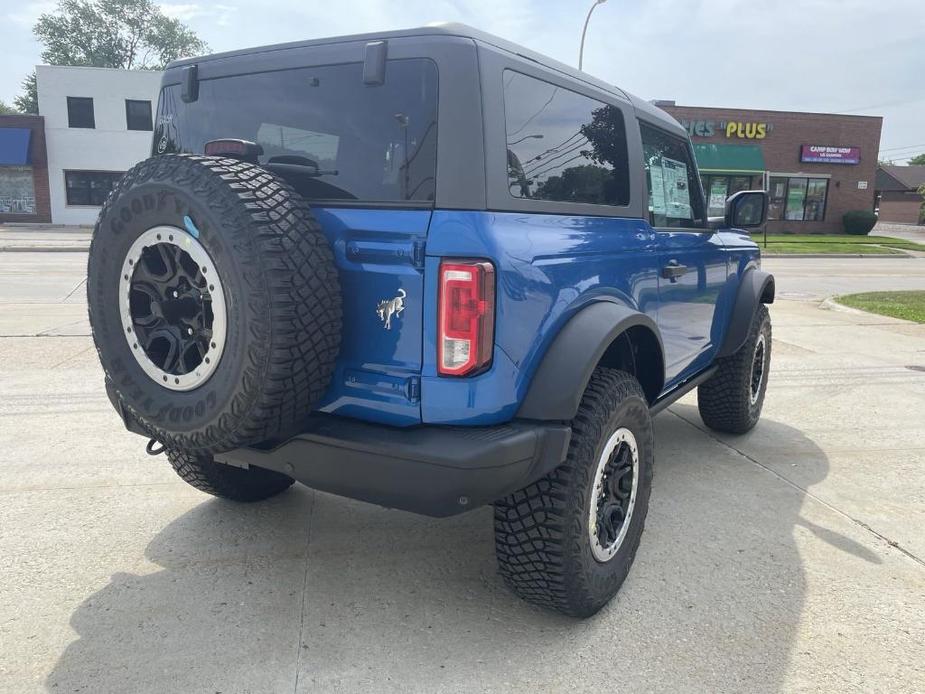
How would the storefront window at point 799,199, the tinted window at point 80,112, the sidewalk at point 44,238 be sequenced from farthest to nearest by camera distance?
1. the storefront window at point 799,199
2. the tinted window at point 80,112
3. the sidewalk at point 44,238

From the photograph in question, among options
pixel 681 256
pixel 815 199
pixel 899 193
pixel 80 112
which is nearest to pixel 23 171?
pixel 80 112

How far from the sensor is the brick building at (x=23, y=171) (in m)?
30.0

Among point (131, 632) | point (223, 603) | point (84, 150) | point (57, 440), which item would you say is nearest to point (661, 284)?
point (223, 603)

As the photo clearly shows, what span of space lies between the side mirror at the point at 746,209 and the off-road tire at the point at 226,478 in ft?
10.0

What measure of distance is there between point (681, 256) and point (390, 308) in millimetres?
1882

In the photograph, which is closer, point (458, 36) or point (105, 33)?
point (458, 36)

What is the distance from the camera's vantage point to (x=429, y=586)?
9.33 feet

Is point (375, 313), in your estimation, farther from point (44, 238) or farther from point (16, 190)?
point (16, 190)

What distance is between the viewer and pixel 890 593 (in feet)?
9.29

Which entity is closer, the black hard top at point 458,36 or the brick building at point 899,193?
the black hard top at point 458,36

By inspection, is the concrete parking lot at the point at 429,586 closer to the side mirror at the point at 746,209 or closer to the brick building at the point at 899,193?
the side mirror at the point at 746,209

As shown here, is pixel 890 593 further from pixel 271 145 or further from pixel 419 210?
pixel 271 145

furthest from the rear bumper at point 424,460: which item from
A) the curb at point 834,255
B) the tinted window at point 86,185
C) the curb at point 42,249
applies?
the tinted window at point 86,185

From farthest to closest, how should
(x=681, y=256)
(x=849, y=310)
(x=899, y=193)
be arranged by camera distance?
(x=899, y=193) → (x=849, y=310) → (x=681, y=256)
